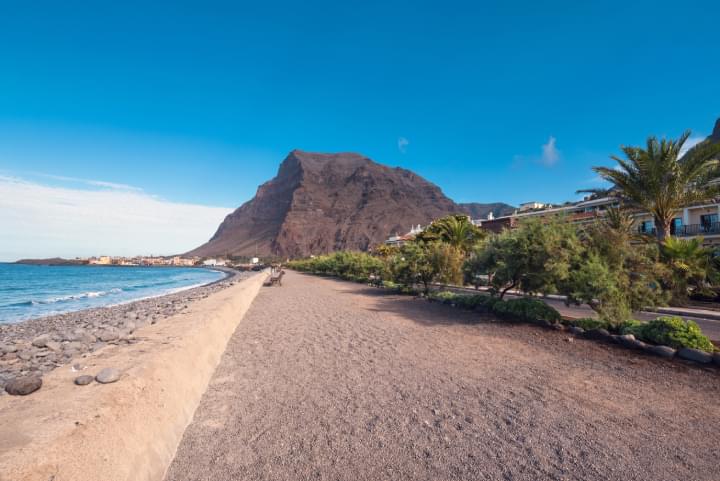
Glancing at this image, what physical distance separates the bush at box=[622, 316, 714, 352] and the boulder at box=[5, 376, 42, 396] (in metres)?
10.2

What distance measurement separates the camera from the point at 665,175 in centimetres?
1562

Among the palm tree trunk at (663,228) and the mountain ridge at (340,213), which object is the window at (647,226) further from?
the mountain ridge at (340,213)

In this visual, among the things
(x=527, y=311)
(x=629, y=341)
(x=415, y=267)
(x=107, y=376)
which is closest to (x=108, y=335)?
(x=107, y=376)

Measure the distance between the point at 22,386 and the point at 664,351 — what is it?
10.0 m

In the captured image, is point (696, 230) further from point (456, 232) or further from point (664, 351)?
point (664, 351)

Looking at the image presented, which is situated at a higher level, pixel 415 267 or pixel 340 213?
A: pixel 340 213

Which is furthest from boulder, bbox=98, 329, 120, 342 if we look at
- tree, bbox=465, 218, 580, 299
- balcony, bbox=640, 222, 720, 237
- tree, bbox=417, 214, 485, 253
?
balcony, bbox=640, 222, 720, 237

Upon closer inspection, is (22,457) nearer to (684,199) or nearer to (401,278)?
(401,278)

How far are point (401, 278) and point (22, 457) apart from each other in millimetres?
19057

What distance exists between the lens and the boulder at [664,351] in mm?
6508

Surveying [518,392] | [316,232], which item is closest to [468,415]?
[518,392]

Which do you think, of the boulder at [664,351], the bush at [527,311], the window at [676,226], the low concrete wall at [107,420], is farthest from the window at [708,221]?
the low concrete wall at [107,420]

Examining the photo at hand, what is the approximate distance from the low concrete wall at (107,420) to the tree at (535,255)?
8615mm

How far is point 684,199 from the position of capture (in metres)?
16.0
